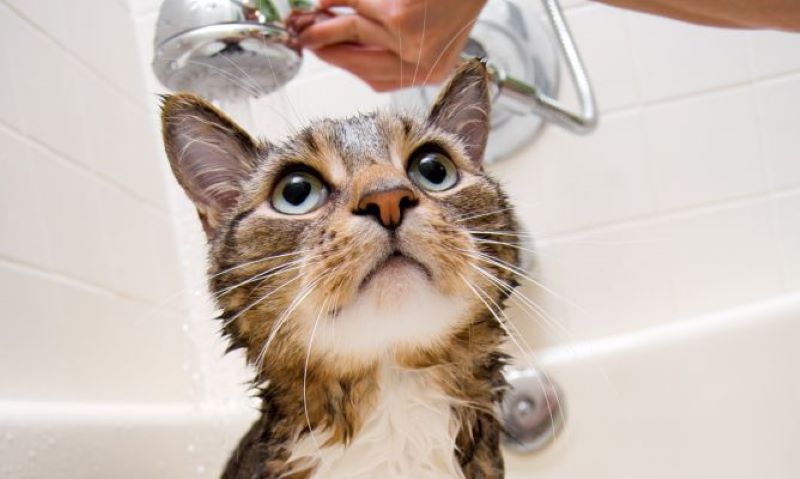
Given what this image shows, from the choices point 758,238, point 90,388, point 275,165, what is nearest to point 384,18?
point 275,165

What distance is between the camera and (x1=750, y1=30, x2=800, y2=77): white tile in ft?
4.03

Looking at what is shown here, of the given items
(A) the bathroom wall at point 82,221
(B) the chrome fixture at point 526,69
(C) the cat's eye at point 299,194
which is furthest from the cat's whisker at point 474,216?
(A) the bathroom wall at point 82,221

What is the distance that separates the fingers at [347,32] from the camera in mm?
851

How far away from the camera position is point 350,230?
543 mm

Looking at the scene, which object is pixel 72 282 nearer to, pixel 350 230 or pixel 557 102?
pixel 350 230

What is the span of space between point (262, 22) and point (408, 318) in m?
0.38

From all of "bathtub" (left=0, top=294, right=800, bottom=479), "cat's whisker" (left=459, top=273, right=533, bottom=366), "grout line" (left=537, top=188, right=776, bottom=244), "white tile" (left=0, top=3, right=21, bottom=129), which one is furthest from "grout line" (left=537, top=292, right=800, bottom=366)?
"white tile" (left=0, top=3, right=21, bottom=129)

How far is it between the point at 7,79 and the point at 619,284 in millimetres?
926

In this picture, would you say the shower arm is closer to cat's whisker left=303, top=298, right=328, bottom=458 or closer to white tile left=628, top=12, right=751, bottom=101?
white tile left=628, top=12, right=751, bottom=101

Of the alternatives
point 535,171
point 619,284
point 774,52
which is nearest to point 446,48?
point 535,171

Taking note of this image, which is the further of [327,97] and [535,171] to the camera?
[535,171]

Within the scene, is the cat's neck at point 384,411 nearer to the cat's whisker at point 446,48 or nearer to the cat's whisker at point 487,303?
the cat's whisker at point 487,303

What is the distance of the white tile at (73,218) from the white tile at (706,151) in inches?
34.0

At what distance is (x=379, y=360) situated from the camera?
1.97 feet
